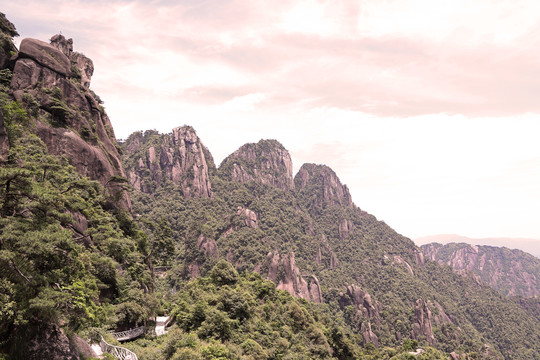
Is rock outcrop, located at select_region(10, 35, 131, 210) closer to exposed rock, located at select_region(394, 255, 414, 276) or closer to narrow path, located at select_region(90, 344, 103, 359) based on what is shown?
narrow path, located at select_region(90, 344, 103, 359)

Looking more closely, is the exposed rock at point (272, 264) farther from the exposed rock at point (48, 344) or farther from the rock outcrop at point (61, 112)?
the exposed rock at point (48, 344)

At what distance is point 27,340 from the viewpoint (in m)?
14.3

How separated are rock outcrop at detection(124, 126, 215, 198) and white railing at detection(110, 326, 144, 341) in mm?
121112

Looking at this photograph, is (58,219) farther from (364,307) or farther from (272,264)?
(364,307)

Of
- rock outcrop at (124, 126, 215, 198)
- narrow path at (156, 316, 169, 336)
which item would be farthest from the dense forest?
rock outcrop at (124, 126, 215, 198)

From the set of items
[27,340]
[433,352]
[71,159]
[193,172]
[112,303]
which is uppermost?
[193,172]

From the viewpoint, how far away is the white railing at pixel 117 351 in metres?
20.5

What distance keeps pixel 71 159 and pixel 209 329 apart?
3066 centimetres

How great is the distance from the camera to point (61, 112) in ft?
145

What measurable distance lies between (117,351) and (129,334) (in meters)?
8.23

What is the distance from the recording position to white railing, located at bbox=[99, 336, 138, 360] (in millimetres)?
20500

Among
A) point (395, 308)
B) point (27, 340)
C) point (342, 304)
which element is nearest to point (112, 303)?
point (27, 340)

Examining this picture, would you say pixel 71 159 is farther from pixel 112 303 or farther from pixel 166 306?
pixel 166 306

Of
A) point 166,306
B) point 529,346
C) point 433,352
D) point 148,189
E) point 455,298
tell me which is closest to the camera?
point 166,306
